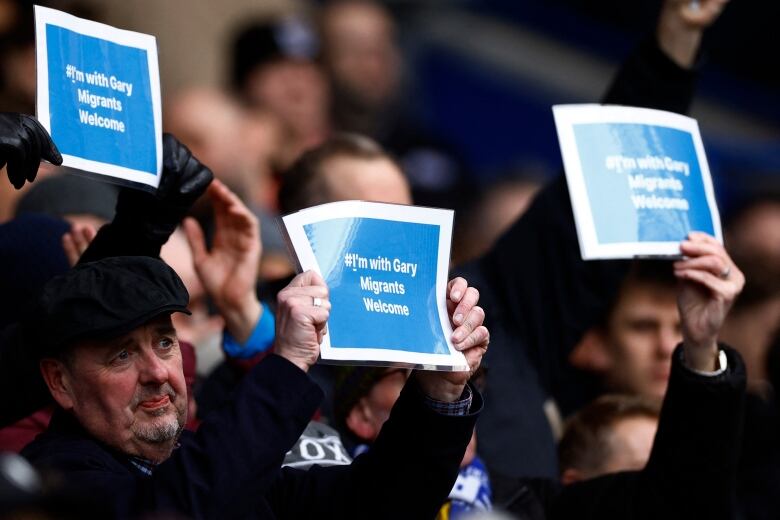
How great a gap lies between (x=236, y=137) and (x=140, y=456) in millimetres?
3967

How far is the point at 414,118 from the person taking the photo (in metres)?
9.66

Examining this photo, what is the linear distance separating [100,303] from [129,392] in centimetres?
20

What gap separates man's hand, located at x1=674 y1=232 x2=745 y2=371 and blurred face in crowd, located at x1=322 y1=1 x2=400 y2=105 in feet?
16.2

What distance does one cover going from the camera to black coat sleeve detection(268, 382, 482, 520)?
3.53 meters

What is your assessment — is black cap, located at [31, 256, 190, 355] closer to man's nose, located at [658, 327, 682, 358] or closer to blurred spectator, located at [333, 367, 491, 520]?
blurred spectator, located at [333, 367, 491, 520]

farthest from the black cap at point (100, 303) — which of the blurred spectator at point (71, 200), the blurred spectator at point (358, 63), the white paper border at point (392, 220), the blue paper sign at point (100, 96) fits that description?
the blurred spectator at point (358, 63)

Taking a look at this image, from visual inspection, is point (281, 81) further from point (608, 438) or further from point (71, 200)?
point (608, 438)

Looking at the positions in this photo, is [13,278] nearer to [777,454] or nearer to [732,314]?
[777,454]

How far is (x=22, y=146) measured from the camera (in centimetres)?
347

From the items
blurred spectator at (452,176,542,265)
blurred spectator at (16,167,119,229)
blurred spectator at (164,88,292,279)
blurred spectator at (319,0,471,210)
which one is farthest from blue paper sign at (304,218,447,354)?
blurred spectator at (319,0,471,210)

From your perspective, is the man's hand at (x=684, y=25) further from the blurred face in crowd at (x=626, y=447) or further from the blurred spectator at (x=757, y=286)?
the blurred spectator at (x=757, y=286)

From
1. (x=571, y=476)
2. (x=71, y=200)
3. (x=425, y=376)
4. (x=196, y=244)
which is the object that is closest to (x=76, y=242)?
(x=196, y=244)

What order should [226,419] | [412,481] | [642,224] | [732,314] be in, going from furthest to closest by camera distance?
[732,314]
[642,224]
[412,481]
[226,419]

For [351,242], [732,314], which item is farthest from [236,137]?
[351,242]
